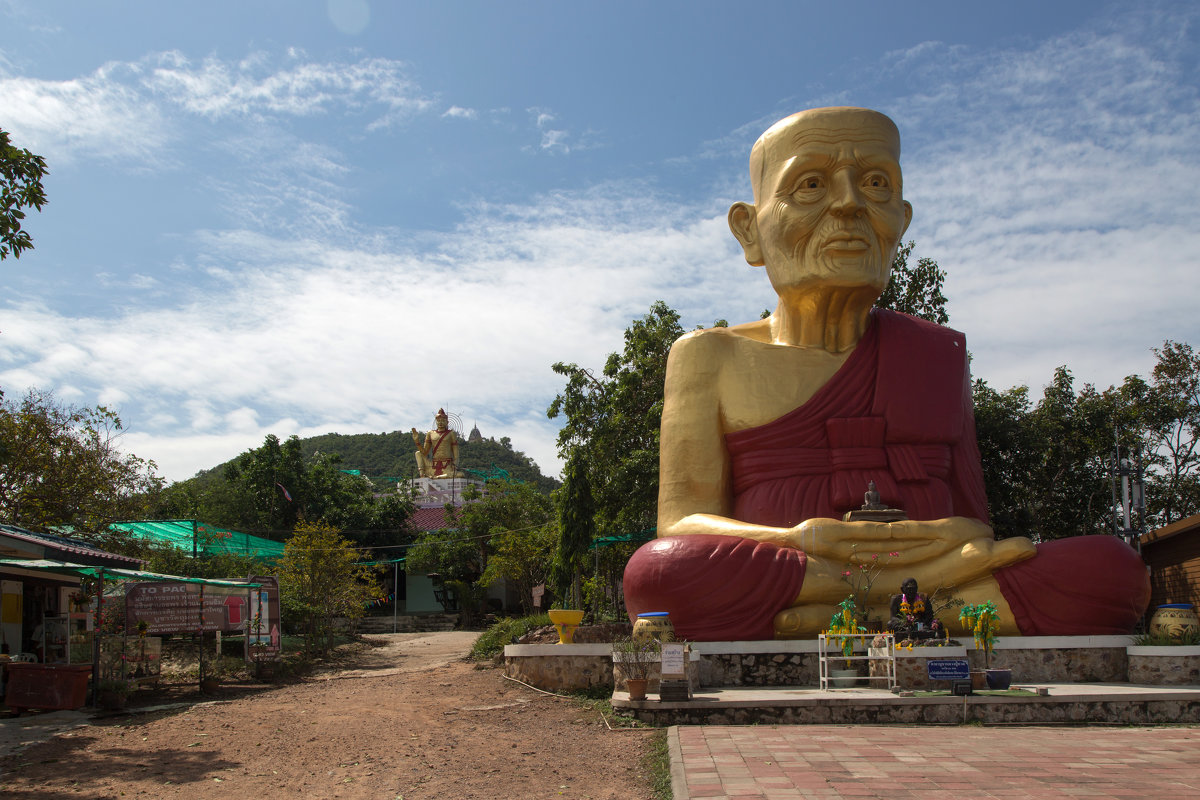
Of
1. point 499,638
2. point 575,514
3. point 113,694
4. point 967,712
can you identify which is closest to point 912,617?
point 967,712

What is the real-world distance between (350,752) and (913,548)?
19.0ft

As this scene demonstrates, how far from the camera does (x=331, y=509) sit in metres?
33.7

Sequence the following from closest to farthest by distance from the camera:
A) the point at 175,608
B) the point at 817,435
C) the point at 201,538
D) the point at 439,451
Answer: the point at 817,435 < the point at 175,608 < the point at 201,538 < the point at 439,451

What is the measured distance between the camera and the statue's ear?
1187 cm

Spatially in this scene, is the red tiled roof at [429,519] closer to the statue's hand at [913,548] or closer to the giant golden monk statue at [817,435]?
the giant golden monk statue at [817,435]

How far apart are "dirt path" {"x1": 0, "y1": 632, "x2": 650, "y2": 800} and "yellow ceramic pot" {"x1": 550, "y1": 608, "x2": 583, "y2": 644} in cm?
76

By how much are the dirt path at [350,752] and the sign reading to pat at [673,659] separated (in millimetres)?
662

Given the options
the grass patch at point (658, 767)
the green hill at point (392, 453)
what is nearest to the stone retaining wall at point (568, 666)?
the grass patch at point (658, 767)

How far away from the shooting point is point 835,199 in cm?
1077

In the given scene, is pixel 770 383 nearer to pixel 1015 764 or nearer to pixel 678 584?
pixel 678 584

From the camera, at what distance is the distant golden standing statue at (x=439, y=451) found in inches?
2023

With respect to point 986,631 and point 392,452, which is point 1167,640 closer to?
point 986,631

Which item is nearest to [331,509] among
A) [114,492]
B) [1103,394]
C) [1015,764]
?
[114,492]

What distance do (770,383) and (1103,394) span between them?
10.1 metres
